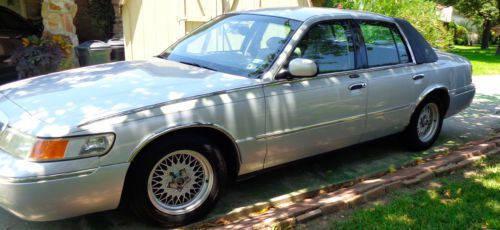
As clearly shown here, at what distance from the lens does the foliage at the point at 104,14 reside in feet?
46.2

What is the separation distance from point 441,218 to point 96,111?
8.93ft

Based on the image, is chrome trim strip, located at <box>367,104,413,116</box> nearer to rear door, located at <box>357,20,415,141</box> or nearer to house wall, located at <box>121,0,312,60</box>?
rear door, located at <box>357,20,415,141</box>

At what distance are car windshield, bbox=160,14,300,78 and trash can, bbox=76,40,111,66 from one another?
3879 mm

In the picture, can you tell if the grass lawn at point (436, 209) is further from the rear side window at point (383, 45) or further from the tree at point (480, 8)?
the tree at point (480, 8)

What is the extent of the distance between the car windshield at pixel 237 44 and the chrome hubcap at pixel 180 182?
2.87 ft

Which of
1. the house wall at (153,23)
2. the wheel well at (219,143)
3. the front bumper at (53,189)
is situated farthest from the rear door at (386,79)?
the house wall at (153,23)

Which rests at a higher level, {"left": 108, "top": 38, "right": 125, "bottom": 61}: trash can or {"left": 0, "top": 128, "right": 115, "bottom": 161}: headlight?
{"left": 0, "top": 128, "right": 115, "bottom": 161}: headlight

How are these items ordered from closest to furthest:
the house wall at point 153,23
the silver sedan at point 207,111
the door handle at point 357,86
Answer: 1. the silver sedan at point 207,111
2. the door handle at point 357,86
3. the house wall at point 153,23

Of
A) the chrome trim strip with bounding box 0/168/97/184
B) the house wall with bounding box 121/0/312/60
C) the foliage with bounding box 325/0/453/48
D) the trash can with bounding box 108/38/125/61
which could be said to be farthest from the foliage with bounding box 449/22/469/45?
the chrome trim strip with bounding box 0/168/97/184

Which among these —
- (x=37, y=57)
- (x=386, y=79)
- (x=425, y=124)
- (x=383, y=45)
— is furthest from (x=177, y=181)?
(x=37, y=57)

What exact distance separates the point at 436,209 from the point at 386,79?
147 centimetres

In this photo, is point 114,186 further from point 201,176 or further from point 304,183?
point 304,183

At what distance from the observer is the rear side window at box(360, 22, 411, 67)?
4.79 metres

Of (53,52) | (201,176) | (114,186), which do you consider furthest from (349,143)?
(53,52)
